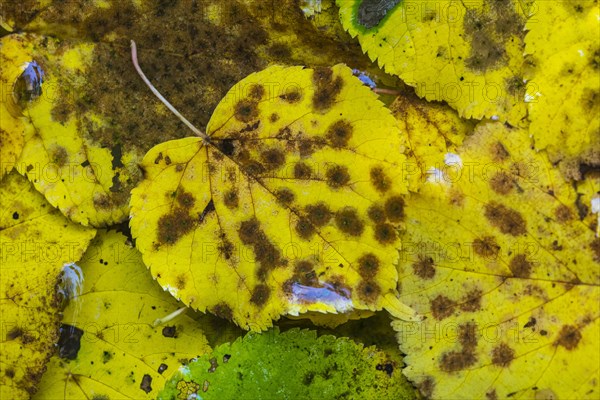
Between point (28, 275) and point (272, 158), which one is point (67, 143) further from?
point (272, 158)

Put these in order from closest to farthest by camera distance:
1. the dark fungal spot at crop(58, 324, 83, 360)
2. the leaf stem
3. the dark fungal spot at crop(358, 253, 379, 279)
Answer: the dark fungal spot at crop(358, 253, 379, 279), the leaf stem, the dark fungal spot at crop(58, 324, 83, 360)

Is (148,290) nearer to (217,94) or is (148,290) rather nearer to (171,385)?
(171,385)

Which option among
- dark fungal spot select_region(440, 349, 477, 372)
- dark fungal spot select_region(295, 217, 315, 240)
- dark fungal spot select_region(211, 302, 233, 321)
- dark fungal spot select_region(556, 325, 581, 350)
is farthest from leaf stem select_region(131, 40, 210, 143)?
dark fungal spot select_region(556, 325, 581, 350)

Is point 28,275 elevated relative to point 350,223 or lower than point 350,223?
lower

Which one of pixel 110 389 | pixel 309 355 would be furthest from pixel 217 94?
pixel 110 389

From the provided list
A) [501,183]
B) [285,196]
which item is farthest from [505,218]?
[285,196]

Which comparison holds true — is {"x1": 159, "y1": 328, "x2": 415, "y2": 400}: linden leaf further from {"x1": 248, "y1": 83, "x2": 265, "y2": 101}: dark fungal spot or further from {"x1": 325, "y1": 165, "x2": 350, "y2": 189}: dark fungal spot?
{"x1": 248, "y1": 83, "x2": 265, "y2": 101}: dark fungal spot
